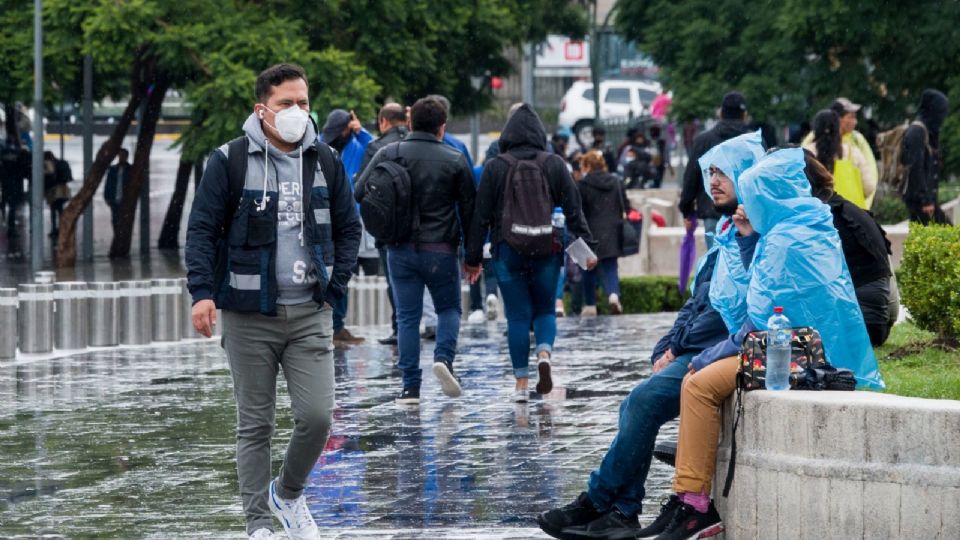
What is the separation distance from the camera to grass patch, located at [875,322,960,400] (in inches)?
360

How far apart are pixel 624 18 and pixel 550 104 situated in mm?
33900

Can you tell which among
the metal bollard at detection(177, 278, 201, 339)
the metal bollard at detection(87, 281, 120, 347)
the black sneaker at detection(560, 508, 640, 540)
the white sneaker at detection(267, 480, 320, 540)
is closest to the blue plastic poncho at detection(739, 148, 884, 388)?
the black sneaker at detection(560, 508, 640, 540)

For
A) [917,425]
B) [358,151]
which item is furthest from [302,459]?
[358,151]

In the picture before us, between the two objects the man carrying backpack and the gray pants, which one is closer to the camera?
the gray pants

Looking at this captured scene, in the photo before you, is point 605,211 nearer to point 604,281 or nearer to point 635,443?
point 604,281

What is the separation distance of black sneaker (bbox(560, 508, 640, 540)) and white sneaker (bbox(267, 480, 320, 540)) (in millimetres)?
957

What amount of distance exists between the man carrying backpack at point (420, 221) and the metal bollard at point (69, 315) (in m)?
4.15

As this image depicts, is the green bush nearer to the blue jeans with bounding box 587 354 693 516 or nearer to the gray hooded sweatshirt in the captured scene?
the blue jeans with bounding box 587 354 693 516

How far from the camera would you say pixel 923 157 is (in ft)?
50.3

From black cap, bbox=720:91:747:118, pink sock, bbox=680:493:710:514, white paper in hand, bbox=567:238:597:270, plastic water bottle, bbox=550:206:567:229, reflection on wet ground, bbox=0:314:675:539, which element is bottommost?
reflection on wet ground, bbox=0:314:675:539

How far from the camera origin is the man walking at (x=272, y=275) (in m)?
7.28

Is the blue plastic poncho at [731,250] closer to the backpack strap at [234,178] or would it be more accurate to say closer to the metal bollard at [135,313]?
the backpack strap at [234,178]

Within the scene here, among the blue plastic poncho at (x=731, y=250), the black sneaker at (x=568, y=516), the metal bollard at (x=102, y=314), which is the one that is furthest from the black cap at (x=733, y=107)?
the black sneaker at (x=568, y=516)

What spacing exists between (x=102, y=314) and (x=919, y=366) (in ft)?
23.6
